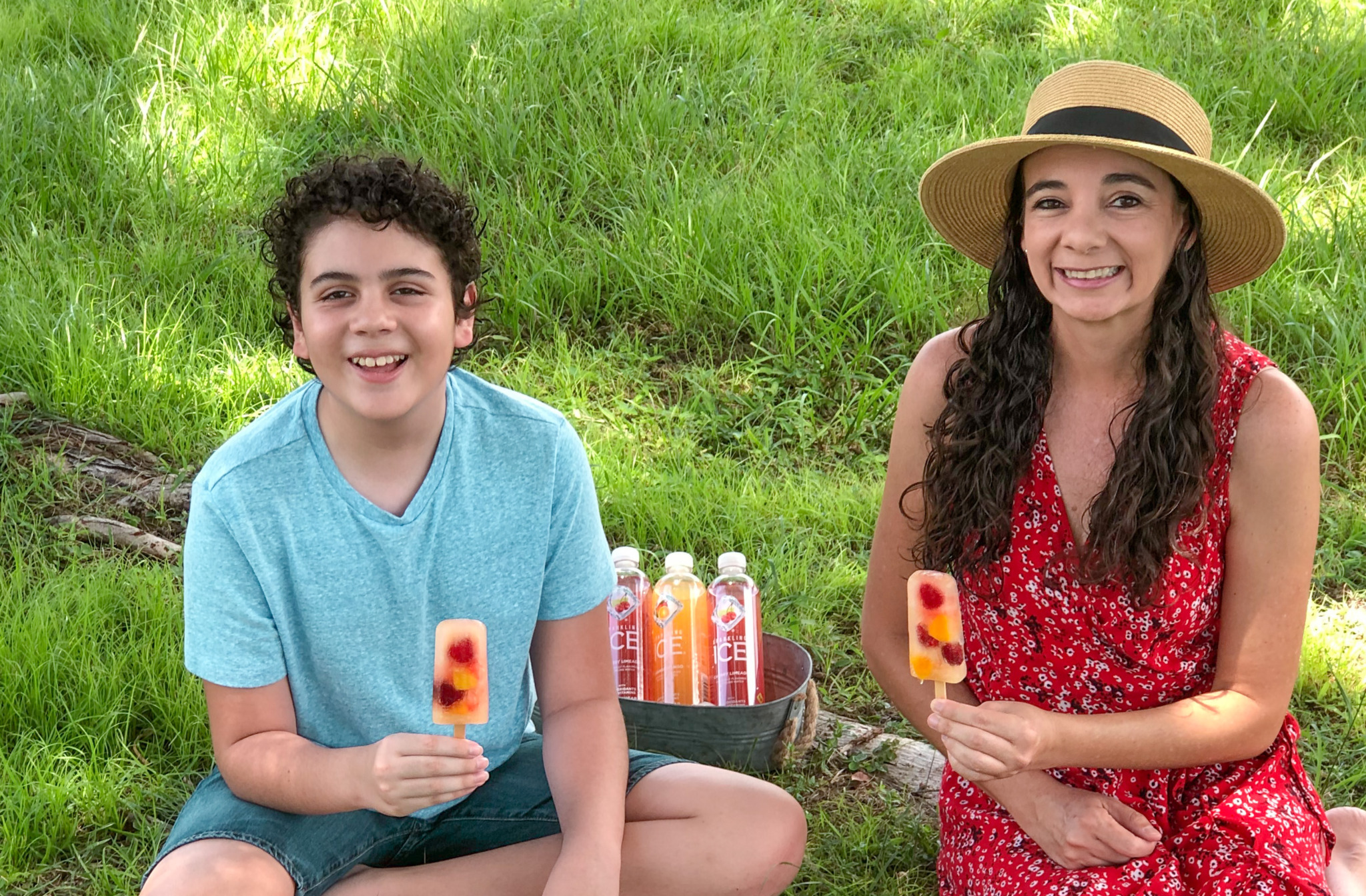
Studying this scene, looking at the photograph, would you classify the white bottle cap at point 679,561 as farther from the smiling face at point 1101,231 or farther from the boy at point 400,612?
the smiling face at point 1101,231

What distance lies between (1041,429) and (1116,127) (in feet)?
1.84

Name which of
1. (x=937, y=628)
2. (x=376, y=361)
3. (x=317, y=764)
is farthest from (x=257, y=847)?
(x=937, y=628)

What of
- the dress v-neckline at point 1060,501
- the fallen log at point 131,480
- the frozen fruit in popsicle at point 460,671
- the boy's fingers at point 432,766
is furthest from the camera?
the fallen log at point 131,480

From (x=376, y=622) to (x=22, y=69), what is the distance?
14.5ft

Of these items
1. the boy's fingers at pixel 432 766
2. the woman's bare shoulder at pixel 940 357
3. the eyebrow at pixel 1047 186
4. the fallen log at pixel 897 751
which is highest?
the eyebrow at pixel 1047 186

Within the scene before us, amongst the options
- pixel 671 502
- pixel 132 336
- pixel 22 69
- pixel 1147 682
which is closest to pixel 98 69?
pixel 22 69

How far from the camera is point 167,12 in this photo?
19.6 feet

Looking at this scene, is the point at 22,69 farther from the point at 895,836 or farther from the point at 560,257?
the point at 895,836

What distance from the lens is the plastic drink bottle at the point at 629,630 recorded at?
3324 millimetres

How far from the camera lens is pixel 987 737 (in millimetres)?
2160

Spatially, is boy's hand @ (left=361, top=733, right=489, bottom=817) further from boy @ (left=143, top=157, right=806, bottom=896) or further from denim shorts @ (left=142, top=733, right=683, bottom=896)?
denim shorts @ (left=142, top=733, right=683, bottom=896)

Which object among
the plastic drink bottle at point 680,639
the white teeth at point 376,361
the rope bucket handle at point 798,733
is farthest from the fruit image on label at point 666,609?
the white teeth at point 376,361

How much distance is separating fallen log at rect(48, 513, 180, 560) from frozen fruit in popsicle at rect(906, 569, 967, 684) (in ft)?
8.10

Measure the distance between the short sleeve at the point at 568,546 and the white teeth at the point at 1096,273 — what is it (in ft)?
3.08
